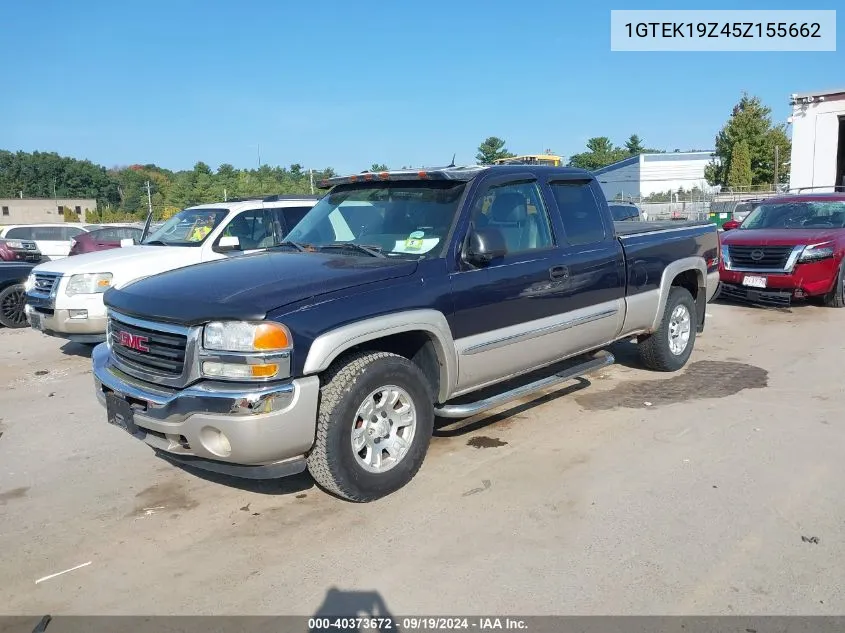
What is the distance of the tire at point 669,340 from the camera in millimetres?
6496

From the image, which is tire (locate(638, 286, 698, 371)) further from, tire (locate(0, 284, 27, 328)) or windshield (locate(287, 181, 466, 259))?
tire (locate(0, 284, 27, 328))

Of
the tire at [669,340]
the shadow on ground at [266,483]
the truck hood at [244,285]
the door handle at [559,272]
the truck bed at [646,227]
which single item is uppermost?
the truck bed at [646,227]

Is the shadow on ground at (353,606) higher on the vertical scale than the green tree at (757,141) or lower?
lower

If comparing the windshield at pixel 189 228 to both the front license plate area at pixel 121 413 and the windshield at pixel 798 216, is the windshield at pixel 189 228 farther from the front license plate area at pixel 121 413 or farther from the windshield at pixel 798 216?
the windshield at pixel 798 216

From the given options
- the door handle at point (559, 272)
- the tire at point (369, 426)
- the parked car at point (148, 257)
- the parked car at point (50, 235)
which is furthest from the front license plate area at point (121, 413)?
the parked car at point (50, 235)

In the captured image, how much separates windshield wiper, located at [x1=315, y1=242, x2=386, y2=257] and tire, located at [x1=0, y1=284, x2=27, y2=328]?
304 inches

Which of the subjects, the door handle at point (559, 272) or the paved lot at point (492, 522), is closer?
the paved lot at point (492, 522)

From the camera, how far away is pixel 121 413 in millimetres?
3955

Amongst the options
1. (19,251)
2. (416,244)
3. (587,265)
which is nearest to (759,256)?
(587,265)

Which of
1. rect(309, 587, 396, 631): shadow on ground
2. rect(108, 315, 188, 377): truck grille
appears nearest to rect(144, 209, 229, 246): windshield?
rect(108, 315, 188, 377): truck grille

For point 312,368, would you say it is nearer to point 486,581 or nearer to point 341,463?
point 341,463

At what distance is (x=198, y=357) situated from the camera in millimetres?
3586

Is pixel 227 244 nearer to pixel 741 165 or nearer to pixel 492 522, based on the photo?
pixel 492 522

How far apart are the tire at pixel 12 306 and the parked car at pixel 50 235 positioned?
1029 cm
